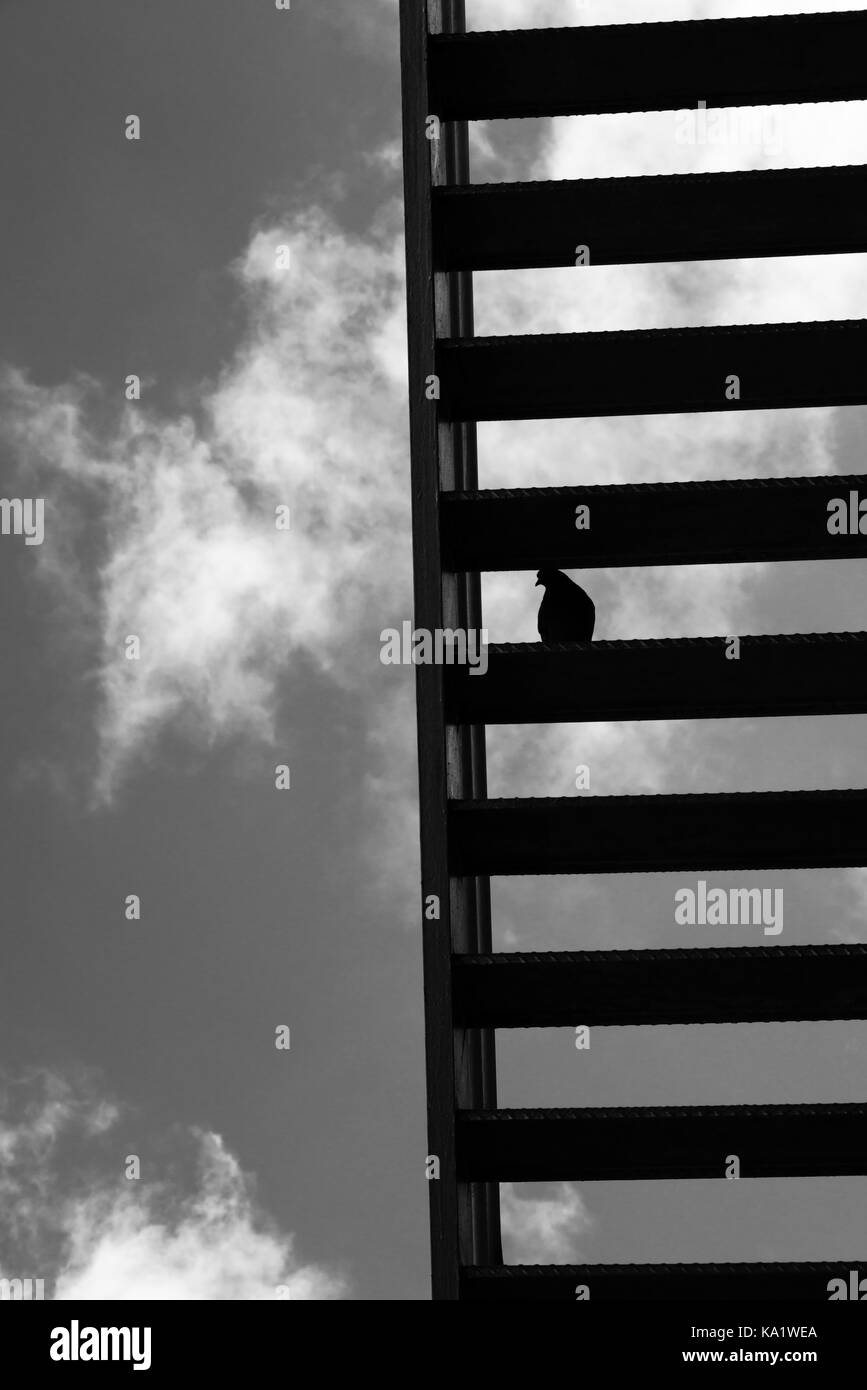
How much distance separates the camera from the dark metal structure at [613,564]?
13.4 ft

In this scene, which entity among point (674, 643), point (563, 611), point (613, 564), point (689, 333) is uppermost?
point (689, 333)

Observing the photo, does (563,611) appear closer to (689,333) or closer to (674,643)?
(674,643)

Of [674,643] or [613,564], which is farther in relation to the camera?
[613,564]

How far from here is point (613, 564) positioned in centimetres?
450

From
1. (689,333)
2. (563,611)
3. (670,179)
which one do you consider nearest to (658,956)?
(563,611)

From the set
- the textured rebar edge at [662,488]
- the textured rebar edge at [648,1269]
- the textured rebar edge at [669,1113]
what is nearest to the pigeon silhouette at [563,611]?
the textured rebar edge at [662,488]

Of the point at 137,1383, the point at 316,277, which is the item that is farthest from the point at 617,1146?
the point at 316,277

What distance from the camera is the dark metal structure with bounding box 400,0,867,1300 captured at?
4086 mm

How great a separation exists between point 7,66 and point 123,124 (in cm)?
90

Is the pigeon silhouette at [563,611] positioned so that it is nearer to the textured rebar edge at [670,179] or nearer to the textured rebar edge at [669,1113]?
the textured rebar edge at [670,179]

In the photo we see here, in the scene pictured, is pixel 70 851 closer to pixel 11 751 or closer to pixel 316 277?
pixel 11 751

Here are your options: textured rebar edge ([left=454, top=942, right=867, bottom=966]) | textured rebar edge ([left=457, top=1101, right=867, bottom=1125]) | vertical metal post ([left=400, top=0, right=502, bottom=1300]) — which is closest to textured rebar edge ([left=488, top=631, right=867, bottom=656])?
vertical metal post ([left=400, top=0, right=502, bottom=1300])

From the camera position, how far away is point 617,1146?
4203mm

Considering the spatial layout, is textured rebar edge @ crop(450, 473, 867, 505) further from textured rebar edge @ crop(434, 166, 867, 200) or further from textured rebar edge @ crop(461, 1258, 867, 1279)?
textured rebar edge @ crop(461, 1258, 867, 1279)
